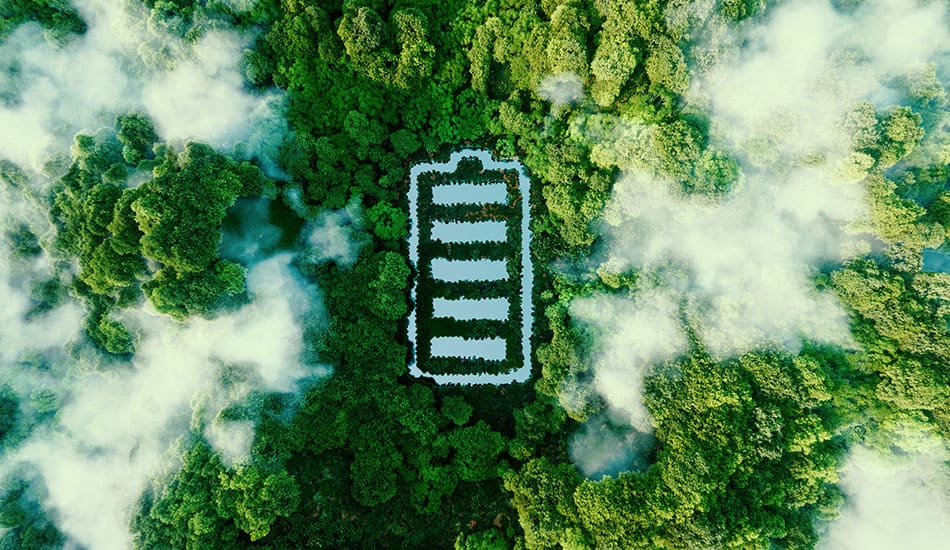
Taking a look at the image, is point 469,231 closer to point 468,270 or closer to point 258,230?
point 468,270

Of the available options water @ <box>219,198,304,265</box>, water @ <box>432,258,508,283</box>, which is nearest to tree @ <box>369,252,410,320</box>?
water @ <box>432,258,508,283</box>

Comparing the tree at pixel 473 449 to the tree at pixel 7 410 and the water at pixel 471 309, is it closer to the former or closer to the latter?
the water at pixel 471 309

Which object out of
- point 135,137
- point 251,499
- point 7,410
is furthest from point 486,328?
point 7,410

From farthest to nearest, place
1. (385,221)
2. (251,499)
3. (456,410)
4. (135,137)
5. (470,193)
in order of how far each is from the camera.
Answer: (470,193), (385,221), (456,410), (135,137), (251,499)

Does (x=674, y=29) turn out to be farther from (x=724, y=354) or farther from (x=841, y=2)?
(x=724, y=354)

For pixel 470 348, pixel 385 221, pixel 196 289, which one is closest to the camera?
pixel 196 289
